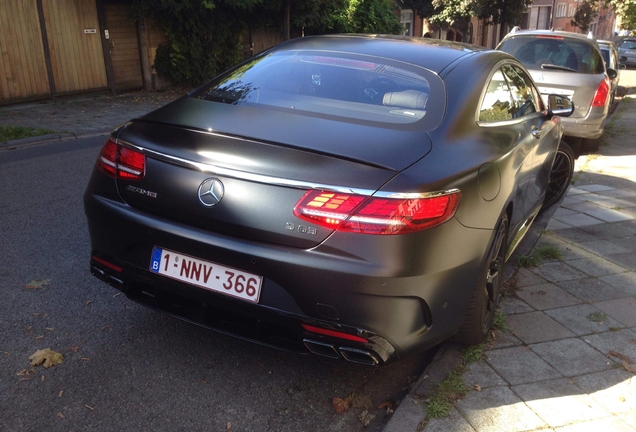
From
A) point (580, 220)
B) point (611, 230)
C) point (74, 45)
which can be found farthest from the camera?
point (74, 45)

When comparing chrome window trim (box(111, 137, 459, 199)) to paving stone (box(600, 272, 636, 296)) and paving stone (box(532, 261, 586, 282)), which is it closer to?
paving stone (box(532, 261, 586, 282))

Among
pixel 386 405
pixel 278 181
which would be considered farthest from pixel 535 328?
pixel 278 181

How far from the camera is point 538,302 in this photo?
4051mm

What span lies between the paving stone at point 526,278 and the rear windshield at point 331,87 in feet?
5.89

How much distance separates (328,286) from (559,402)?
1.32 meters

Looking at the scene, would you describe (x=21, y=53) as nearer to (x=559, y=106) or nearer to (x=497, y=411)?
(x=559, y=106)

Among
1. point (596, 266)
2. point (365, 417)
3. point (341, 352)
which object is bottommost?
point (596, 266)

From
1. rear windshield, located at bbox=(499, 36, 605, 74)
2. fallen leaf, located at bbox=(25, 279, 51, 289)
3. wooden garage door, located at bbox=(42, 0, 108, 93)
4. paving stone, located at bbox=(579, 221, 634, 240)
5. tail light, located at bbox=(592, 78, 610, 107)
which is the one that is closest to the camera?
fallen leaf, located at bbox=(25, 279, 51, 289)

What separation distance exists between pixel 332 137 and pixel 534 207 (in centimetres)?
245

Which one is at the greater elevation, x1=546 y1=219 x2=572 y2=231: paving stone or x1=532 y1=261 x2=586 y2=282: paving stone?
x1=532 y1=261 x2=586 y2=282: paving stone

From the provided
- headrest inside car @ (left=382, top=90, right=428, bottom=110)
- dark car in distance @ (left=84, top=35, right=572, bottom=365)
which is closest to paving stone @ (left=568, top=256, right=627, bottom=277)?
dark car in distance @ (left=84, top=35, right=572, bottom=365)

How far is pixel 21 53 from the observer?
12297 millimetres

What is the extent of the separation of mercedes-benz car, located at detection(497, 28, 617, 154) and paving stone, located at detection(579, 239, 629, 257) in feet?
13.1

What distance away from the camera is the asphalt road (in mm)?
2770
